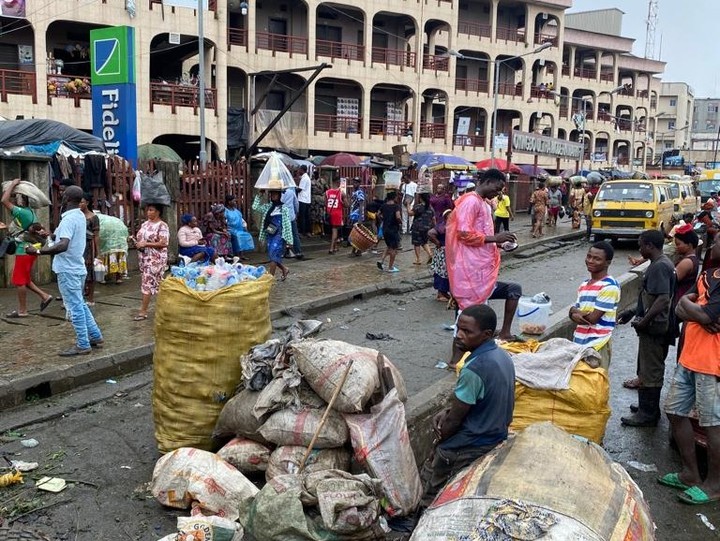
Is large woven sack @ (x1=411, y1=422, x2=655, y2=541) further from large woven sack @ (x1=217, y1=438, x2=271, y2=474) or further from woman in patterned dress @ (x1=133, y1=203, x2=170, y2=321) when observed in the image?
woman in patterned dress @ (x1=133, y1=203, x2=170, y2=321)

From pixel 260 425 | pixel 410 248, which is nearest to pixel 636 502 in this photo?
pixel 260 425

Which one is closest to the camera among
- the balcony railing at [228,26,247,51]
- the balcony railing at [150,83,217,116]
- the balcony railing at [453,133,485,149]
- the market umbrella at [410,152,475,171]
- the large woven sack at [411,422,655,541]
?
the large woven sack at [411,422,655,541]

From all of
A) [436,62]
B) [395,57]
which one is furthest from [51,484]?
[436,62]

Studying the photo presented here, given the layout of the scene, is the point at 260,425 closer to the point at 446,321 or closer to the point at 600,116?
the point at 446,321

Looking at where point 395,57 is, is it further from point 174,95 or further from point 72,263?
point 72,263

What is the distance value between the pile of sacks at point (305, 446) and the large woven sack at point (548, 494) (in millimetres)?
570

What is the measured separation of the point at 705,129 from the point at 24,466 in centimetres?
9562

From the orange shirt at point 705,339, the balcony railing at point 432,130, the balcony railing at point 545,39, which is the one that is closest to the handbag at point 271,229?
the orange shirt at point 705,339

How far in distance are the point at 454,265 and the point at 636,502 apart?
11.3 ft

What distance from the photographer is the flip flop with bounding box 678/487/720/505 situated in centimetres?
414

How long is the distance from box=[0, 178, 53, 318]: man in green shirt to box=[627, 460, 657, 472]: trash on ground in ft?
23.1

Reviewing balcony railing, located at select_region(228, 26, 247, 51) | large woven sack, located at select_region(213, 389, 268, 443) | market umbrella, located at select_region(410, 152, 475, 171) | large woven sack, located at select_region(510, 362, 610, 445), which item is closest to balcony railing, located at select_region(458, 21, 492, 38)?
balcony railing, located at select_region(228, 26, 247, 51)

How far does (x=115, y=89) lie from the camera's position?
12109 millimetres

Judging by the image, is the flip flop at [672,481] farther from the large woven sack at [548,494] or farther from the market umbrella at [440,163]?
the market umbrella at [440,163]
